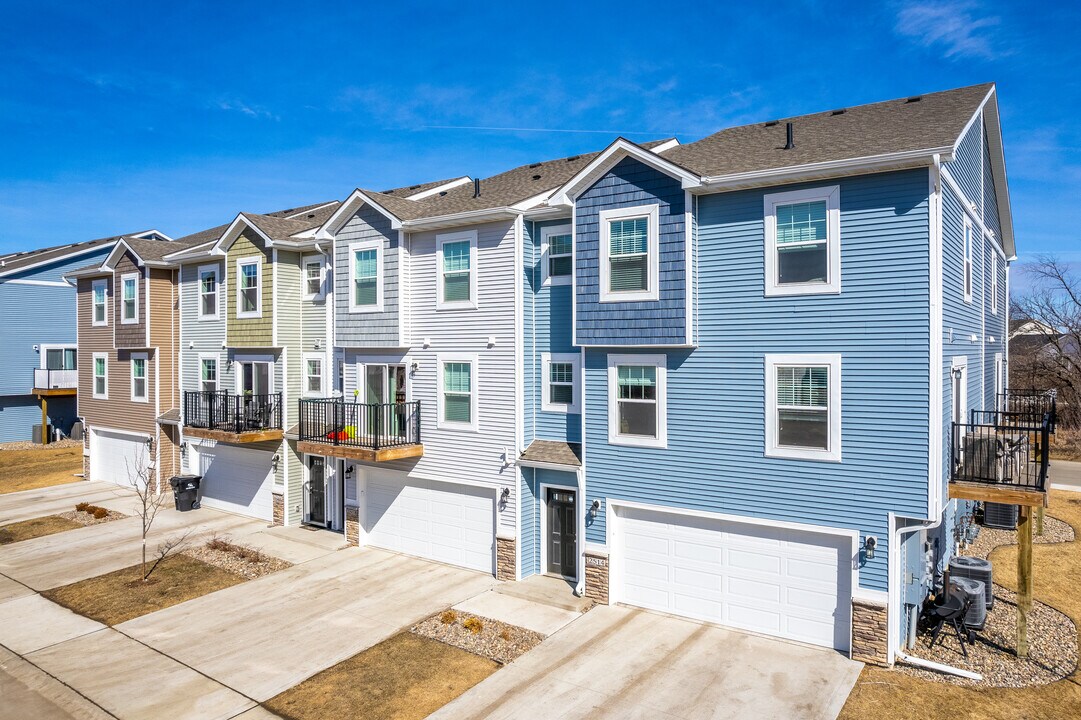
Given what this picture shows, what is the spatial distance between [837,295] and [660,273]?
2.90 metres

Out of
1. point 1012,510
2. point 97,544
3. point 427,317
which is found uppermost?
point 427,317

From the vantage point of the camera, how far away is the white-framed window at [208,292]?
2083cm

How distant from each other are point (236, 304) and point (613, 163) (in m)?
12.8

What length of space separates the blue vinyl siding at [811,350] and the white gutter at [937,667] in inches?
47.2

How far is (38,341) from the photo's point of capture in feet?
113

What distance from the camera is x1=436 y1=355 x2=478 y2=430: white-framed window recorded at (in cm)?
1458

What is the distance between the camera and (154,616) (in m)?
12.5

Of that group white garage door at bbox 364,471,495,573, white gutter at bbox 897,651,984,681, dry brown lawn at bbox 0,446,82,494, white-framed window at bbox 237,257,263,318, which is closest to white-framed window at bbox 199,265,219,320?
white-framed window at bbox 237,257,263,318

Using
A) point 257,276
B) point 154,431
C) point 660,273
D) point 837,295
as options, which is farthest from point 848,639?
point 154,431

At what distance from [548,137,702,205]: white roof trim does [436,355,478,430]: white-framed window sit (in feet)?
13.6

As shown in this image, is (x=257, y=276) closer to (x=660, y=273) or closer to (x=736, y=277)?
(x=660, y=273)

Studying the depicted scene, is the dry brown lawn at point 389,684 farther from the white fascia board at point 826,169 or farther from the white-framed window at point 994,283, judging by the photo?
the white-framed window at point 994,283

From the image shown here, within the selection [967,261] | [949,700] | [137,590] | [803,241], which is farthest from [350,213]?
[949,700]

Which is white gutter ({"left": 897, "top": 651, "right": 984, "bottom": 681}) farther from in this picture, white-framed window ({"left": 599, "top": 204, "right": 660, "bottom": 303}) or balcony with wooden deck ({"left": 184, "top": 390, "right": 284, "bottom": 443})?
balcony with wooden deck ({"left": 184, "top": 390, "right": 284, "bottom": 443})
